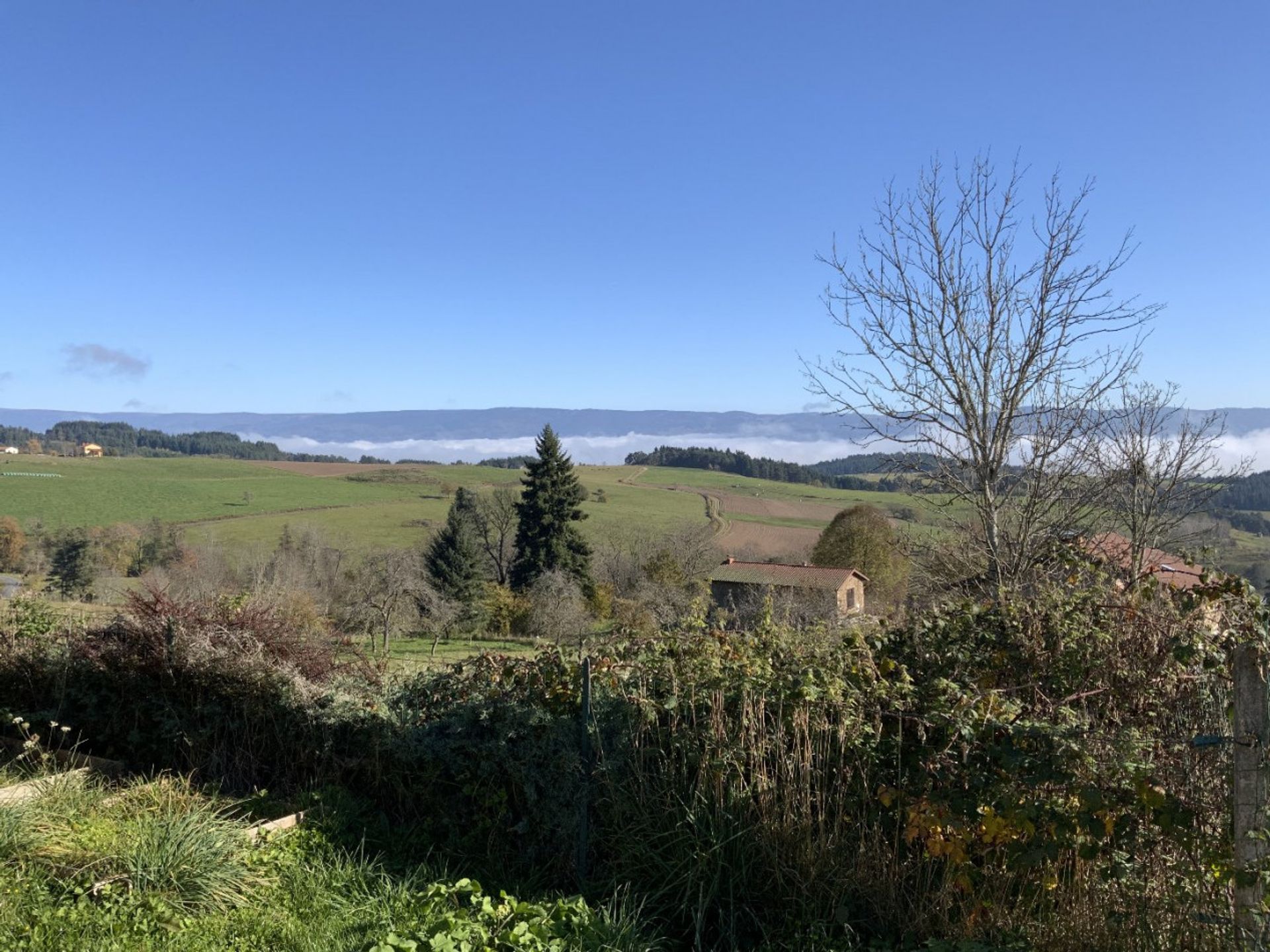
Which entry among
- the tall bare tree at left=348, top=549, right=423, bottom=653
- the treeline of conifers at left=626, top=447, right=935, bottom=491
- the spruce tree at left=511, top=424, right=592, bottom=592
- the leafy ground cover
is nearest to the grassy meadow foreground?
the treeline of conifers at left=626, top=447, right=935, bottom=491

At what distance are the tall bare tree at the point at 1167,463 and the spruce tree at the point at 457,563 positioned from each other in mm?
31607

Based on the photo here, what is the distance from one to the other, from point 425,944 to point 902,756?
6.96ft

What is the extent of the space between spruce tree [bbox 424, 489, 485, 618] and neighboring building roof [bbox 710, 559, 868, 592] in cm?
1205

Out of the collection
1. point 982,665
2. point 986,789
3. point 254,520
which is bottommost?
point 254,520

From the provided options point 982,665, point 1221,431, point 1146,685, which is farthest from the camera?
point 1221,431

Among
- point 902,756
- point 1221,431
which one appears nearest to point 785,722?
point 902,756

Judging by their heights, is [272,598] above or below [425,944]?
above

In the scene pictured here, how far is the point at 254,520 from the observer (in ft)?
197

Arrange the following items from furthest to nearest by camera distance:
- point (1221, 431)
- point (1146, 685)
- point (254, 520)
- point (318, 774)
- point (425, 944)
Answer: point (254, 520), point (1221, 431), point (318, 774), point (1146, 685), point (425, 944)

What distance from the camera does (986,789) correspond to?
3.30m

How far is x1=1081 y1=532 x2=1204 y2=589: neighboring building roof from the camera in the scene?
4215mm

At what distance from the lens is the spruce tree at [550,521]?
140 ft

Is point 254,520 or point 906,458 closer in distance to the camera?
point 906,458

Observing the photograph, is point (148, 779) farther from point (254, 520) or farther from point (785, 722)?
point (254, 520)
